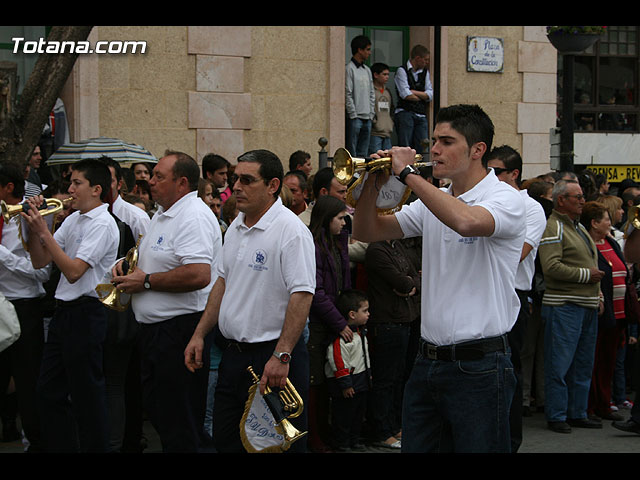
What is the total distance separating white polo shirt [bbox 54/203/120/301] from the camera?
664 centimetres

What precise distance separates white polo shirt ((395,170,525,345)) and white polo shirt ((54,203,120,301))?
2.91m

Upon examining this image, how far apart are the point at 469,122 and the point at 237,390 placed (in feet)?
6.50

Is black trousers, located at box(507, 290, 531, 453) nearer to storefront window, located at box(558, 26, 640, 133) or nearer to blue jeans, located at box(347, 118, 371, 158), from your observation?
blue jeans, located at box(347, 118, 371, 158)

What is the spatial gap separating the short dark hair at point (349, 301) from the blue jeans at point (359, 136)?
6760 mm

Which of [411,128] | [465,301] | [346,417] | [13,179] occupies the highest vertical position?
[411,128]

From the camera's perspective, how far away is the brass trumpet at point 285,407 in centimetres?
518

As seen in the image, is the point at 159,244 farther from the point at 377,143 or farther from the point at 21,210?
the point at 377,143

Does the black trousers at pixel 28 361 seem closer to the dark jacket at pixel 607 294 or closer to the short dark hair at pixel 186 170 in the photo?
the short dark hair at pixel 186 170

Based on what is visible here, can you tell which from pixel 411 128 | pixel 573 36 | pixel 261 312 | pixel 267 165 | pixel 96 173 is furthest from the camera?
pixel 411 128

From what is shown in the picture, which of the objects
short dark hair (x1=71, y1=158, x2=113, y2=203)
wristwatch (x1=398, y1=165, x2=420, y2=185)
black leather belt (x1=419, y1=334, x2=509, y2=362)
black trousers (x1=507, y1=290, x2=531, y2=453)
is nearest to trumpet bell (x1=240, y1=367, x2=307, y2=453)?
black leather belt (x1=419, y1=334, x2=509, y2=362)

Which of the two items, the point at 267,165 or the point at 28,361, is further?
the point at 28,361

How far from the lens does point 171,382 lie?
5.96 meters

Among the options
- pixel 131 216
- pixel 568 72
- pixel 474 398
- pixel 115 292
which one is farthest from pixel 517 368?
pixel 568 72

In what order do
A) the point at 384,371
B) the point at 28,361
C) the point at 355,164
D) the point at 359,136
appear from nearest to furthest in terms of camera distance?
the point at 355,164 < the point at 28,361 < the point at 384,371 < the point at 359,136
